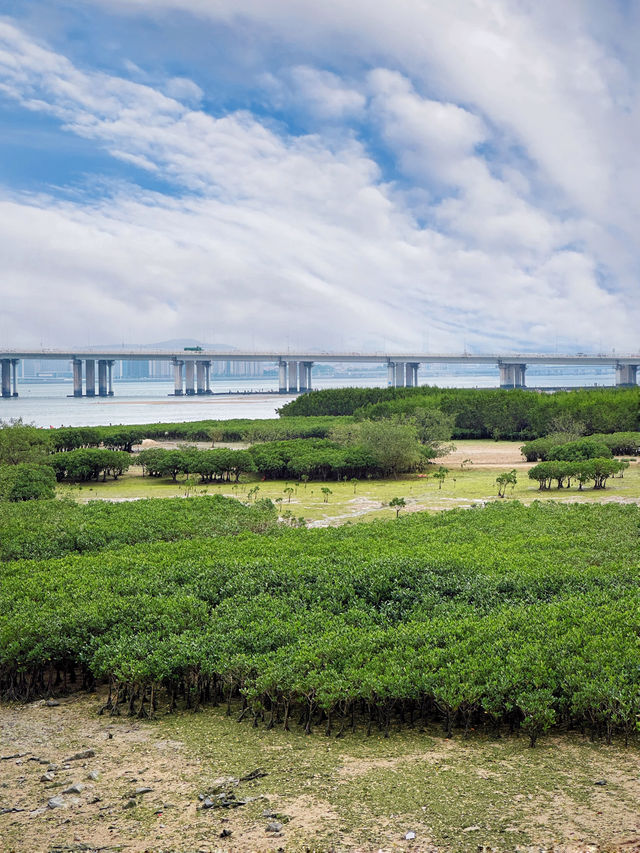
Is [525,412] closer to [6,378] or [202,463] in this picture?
[202,463]

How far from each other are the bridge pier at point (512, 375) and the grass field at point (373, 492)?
100557 millimetres

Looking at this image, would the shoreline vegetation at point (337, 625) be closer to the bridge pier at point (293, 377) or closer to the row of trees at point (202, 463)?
the row of trees at point (202, 463)

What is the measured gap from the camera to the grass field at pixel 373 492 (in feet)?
105

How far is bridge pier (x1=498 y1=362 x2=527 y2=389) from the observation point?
145750mm

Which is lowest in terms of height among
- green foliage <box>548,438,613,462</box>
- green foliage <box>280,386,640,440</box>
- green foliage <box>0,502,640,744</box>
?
green foliage <box>0,502,640,744</box>

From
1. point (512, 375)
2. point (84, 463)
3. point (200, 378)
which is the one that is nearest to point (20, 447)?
point (84, 463)

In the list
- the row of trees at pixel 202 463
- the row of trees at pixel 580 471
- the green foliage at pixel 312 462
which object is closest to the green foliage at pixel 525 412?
the green foliage at pixel 312 462

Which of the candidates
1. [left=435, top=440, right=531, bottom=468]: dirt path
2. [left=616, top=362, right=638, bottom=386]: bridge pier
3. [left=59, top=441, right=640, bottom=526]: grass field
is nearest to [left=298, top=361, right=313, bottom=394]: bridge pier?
[left=616, top=362, right=638, bottom=386]: bridge pier

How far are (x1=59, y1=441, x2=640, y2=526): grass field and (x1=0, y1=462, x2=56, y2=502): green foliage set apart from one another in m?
2.52

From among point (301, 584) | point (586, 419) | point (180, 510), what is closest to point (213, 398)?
point (586, 419)

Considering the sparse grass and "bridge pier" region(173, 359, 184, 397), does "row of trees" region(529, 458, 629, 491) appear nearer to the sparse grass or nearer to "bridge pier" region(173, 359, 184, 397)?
the sparse grass

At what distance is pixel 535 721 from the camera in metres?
10.5

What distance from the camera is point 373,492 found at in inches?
1497

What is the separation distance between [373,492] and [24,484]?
16.5m
